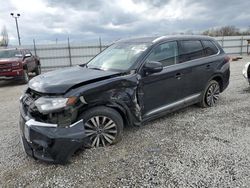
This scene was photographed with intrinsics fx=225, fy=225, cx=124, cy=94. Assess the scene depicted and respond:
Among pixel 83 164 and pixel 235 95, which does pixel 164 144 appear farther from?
pixel 235 95

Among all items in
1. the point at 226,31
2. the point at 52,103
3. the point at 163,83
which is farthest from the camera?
the point at 226,31

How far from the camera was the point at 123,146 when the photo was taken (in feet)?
11.6

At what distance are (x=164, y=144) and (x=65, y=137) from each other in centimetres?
157

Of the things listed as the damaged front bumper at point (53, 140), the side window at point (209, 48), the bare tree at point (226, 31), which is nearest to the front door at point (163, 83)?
the side window at point (209, 48)

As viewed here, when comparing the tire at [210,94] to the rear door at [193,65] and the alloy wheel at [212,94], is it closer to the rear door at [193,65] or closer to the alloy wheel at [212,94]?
the alloy wheel at [212,94]

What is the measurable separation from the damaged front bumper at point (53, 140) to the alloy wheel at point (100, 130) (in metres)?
0.30

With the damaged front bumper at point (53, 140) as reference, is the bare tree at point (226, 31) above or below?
above

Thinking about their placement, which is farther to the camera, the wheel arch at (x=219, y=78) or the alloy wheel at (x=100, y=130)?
the wheel arch at (x=219, y=78)

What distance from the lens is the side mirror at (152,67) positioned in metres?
3.71

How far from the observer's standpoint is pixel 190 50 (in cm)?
470

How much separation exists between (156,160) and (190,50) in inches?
102

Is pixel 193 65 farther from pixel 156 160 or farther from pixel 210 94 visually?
pixel 156 160

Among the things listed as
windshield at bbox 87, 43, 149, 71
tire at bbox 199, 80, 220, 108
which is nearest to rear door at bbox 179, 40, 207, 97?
tire at bbox 199, 80, 220, 108

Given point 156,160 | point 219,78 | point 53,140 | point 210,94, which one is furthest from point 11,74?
point 156,160
